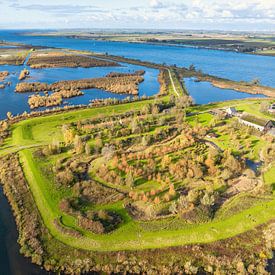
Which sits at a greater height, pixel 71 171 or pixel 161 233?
pixel 71 171

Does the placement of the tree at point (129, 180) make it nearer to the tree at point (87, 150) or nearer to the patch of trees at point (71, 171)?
the patch of trees at point (71, 171)

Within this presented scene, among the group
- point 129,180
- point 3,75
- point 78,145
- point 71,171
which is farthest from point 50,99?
point 129,180

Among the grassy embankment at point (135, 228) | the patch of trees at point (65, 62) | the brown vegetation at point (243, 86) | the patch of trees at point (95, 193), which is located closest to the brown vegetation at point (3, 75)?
the patch of trees at point (65, 62)

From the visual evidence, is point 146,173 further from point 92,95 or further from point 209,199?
point 92,95

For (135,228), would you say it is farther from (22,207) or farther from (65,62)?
(65,62)

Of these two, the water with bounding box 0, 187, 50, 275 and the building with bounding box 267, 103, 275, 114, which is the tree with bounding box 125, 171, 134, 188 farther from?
the building with bounding box 267, 103, 275, 114

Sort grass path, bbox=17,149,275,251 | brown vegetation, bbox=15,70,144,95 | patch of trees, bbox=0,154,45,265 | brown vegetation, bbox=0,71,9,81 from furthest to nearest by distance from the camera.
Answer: brown vegetation, bbox=0,71,9,81 < brown vegetation, bbox=15,70,144,95 < grass path, bbox=17,149,275,251 < patch of trees, bbox=0,154,45,265

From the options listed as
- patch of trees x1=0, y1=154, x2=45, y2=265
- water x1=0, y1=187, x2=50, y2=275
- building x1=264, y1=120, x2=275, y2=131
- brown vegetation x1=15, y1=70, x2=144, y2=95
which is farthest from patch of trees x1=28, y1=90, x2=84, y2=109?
building x1=264, y1=120, x2=275, y2=131

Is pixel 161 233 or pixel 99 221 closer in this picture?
pixel 161 233

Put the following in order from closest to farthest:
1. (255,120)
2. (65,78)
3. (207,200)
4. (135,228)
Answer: (135,228) < (207,200) < (255,120) < (65,78)
